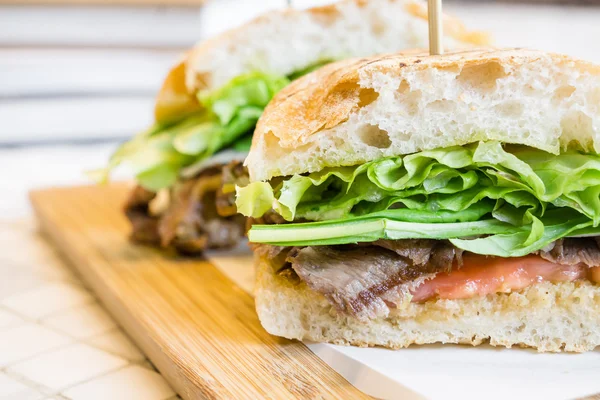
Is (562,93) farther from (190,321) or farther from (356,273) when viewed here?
(190,321)

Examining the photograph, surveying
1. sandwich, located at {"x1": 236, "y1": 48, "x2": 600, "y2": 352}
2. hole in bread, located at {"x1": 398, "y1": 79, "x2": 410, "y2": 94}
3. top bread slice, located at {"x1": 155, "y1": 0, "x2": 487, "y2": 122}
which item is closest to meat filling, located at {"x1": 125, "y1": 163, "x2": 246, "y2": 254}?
top bread slice, located at {"x1": 155, "y1": 0, "x2": 487, "y2": 122}

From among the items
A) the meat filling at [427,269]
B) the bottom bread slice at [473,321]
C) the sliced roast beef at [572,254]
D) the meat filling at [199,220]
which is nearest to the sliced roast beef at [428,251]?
the meat filling at [427,269]

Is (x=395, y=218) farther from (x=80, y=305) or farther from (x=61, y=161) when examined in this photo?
(x=61, y=161)

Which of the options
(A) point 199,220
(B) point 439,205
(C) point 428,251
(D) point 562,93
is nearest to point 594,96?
(D) point 562,93

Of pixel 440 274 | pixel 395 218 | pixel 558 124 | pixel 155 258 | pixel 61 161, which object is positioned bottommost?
pixel 61 161

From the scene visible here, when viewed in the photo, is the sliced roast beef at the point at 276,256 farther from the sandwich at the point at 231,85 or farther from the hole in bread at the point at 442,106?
the sandwich at the point at 231,85

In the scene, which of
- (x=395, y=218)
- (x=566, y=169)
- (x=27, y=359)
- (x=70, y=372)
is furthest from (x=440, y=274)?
(x=27, y=359)
